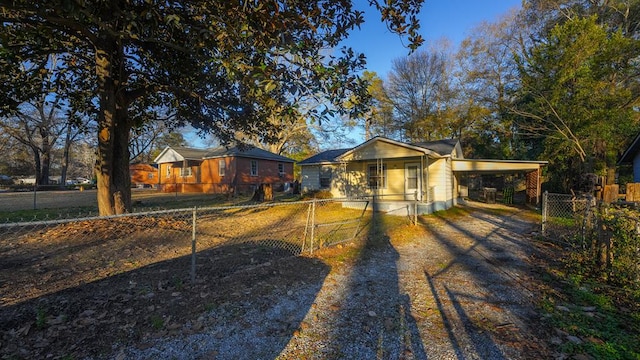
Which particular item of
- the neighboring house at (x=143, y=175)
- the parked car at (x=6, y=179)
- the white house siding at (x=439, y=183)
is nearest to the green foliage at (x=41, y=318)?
the white house siding at (x=439, y=183)

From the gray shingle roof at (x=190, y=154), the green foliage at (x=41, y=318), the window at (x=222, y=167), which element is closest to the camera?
the green foliage at (x=41, y=318)

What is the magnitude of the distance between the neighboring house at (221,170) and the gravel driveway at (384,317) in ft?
64.9

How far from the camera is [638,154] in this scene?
1353 cm

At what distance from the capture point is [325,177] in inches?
723

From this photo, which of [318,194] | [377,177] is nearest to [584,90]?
[377,177]

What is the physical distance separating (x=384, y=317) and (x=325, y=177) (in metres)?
15.1

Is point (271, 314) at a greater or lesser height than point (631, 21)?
lesser

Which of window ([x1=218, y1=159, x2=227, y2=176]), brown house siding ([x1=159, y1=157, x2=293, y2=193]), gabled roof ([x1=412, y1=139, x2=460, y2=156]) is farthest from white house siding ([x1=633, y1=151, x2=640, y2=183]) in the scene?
window ([x1=218, y1=159, x2=227, y2=176])

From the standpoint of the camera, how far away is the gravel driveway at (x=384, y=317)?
2.73m

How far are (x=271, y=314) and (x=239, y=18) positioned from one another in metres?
4.11

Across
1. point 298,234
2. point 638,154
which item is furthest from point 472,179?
point 298,234

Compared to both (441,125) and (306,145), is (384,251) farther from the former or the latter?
(306,145)

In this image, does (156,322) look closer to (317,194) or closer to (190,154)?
(317,194)

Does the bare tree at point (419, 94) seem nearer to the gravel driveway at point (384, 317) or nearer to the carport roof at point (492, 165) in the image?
the carport roof at point (492, 165)
